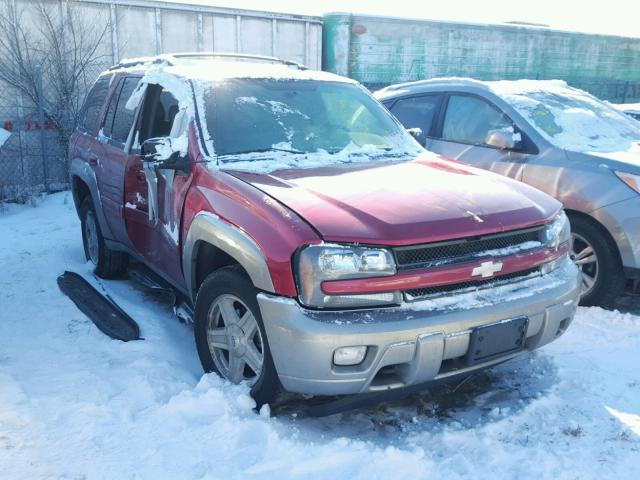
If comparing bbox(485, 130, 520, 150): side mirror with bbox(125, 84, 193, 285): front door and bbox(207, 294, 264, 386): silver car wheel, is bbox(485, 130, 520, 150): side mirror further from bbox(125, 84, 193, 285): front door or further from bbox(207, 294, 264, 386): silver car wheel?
bbox(207, 294, 264, 386): silver car wheel

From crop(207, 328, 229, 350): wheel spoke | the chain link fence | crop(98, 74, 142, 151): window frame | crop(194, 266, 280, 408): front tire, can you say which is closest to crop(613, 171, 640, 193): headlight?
crop(194, 266, 280, 408): front tire

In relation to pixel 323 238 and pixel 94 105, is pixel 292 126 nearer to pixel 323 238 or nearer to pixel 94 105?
pixel 323 238

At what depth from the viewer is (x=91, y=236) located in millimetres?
5465

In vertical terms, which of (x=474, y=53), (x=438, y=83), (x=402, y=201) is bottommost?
(x=402, y=201)

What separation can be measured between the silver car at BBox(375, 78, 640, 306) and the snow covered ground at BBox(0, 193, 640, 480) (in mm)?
686

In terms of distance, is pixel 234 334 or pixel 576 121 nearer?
pixel 234 334

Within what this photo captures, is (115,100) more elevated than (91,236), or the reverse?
(115,100)

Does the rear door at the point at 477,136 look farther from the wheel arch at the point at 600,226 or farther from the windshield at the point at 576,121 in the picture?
the wheel arch at the point at 600,226

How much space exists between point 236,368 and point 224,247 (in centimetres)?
66

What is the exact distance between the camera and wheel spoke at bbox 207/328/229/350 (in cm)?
309

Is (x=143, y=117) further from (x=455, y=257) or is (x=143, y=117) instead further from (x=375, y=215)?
(x=455, y=257)

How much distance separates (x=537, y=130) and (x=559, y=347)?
2.03 meters

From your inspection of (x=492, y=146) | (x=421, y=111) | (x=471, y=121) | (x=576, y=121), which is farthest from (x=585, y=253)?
(x=421, y=111)

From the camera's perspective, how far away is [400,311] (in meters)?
2.54
